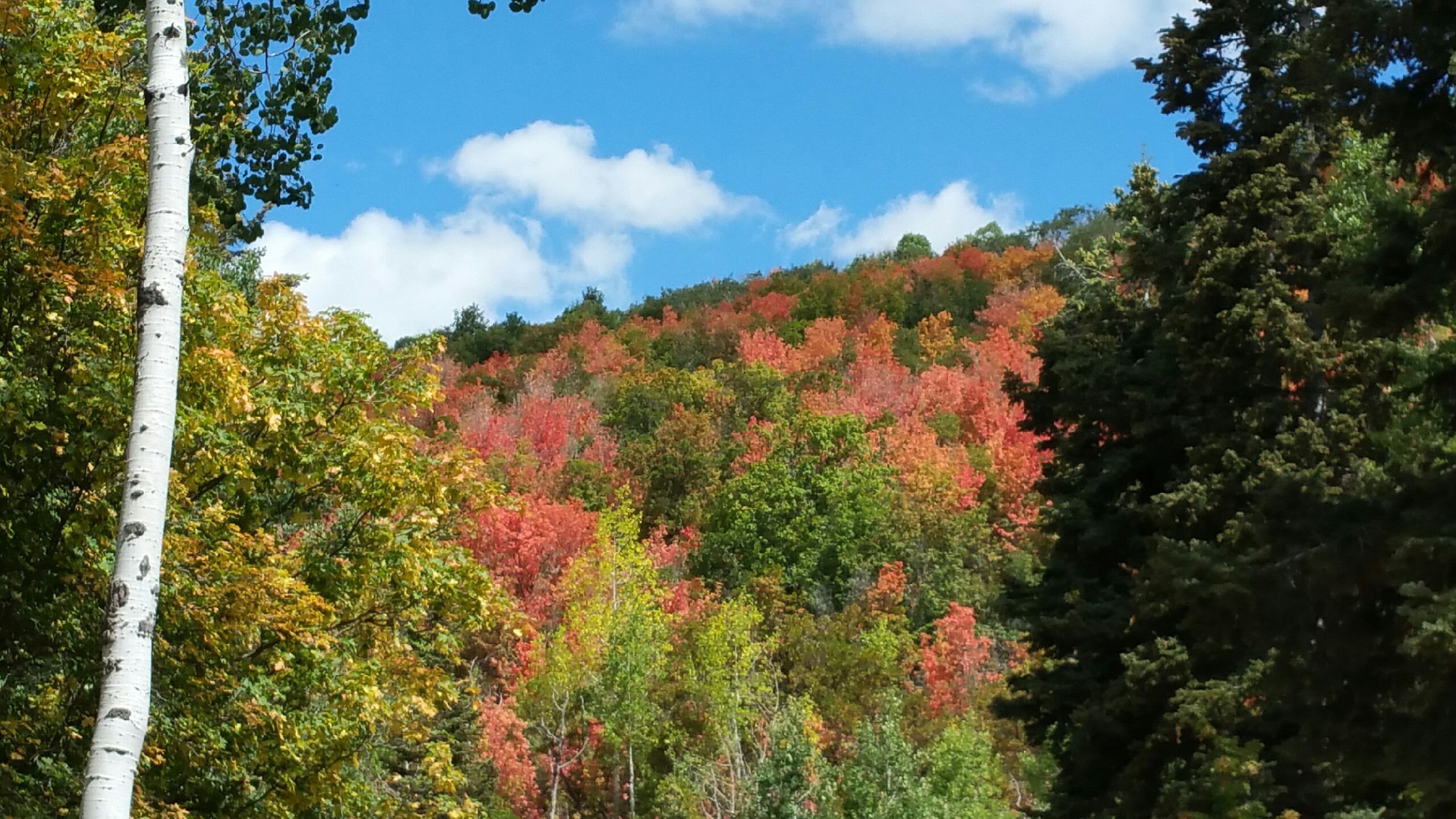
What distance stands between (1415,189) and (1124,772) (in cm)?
719

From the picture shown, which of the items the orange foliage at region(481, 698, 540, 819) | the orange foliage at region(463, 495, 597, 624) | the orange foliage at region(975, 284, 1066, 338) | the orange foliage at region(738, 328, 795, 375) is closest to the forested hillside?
the orange foliage at region(481, 698, 540, 819)

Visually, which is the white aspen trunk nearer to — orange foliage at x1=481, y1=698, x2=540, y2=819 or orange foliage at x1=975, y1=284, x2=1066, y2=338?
orange foliage at x1=481, y1=698, x2=540, y2=819

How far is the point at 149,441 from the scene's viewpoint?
6.32 m

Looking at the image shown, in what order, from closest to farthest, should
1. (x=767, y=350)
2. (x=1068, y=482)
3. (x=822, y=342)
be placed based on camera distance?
1. (x=1068, y=482)
2. (x=767, y=350)
3. (x=822, y=342)

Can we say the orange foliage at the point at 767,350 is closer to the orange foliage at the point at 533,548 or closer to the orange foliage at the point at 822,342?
the orange foliage at the point at 822,342

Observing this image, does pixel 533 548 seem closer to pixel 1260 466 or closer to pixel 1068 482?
pixel 1068 482

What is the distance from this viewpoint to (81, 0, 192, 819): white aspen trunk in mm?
5879

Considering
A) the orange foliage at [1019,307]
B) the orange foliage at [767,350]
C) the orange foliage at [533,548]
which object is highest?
the orange foliage at [1019,307]

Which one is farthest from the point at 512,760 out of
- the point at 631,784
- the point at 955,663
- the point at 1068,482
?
the point at 1068,482

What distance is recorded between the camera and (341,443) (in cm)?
1327

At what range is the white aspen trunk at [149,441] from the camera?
5879 mm

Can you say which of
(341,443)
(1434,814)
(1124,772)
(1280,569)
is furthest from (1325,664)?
(341,443)

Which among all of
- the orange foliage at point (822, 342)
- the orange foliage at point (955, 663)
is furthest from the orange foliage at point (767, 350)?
the orange foliage at point (955, 663)

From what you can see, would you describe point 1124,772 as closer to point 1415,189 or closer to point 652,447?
point 1415,189
